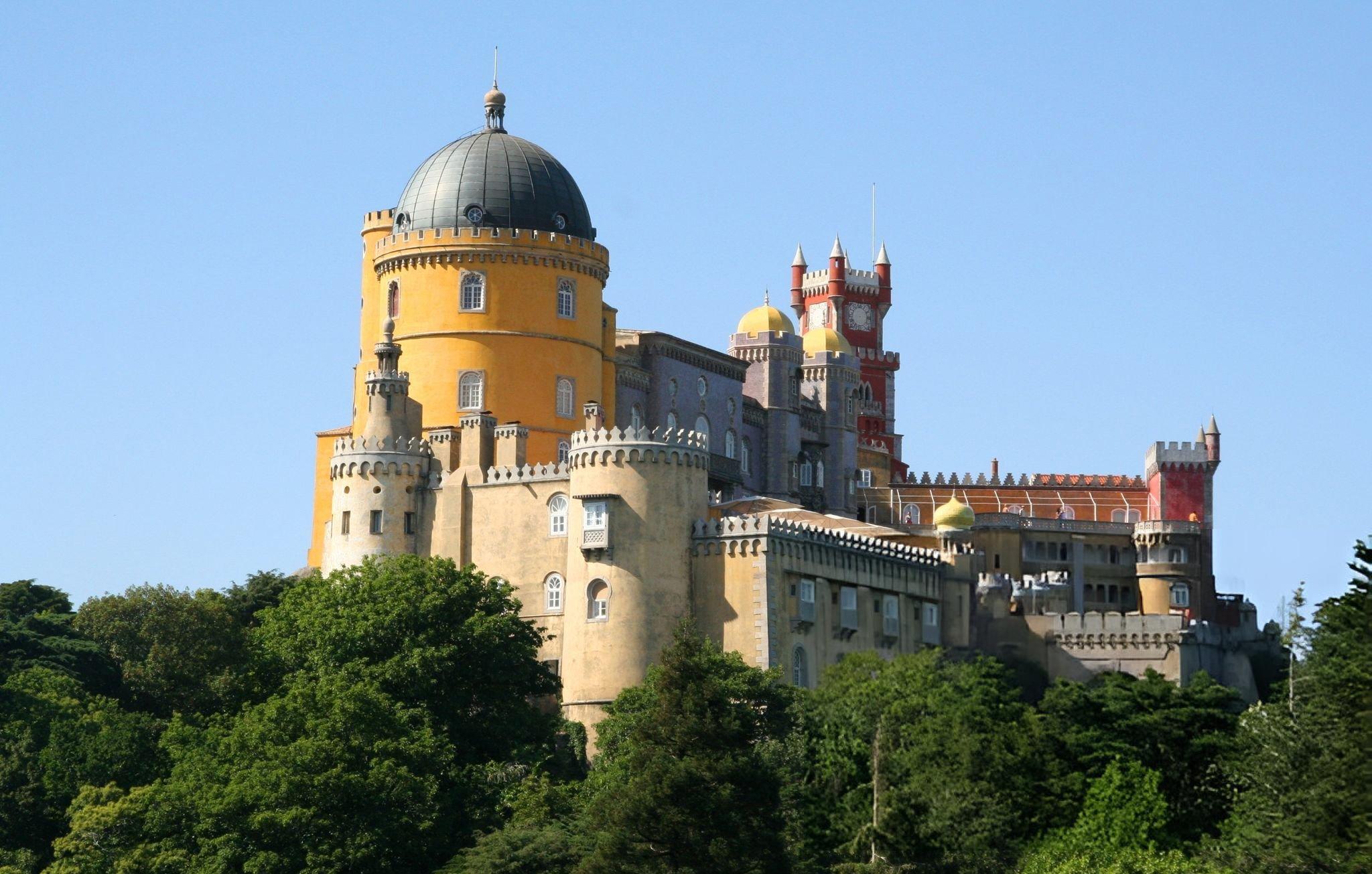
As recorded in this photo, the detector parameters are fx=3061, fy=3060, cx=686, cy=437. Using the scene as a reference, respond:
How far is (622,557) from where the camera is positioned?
315 feet

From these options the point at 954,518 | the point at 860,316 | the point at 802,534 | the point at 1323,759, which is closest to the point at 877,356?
the point at 860,316

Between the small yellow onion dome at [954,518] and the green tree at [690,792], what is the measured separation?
30.0 meters

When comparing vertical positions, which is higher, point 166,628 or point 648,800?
point 166,628

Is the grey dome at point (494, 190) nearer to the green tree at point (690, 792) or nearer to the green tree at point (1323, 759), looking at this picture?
the green tree at point (690, 792)

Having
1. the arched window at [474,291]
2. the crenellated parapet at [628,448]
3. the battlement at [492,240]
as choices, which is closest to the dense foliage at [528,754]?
the crenellated parapet at [628,448]

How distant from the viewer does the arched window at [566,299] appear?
108 m

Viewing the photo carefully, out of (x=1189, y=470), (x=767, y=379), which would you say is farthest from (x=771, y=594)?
(x=1189, y=470)

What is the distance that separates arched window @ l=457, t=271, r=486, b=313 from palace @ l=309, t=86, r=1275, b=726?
3.9 inches

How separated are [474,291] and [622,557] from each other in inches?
611

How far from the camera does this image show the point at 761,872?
267 feet

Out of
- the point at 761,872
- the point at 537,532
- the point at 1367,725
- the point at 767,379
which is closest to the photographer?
the point at 1367,725

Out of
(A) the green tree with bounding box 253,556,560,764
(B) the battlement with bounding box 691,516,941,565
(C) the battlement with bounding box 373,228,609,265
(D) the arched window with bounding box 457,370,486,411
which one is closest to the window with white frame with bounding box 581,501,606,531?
(B) the battlement with bounding box 691,516,941,565

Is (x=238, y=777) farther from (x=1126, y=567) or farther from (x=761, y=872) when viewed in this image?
(x=1126, y=567)

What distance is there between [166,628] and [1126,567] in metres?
49.5
